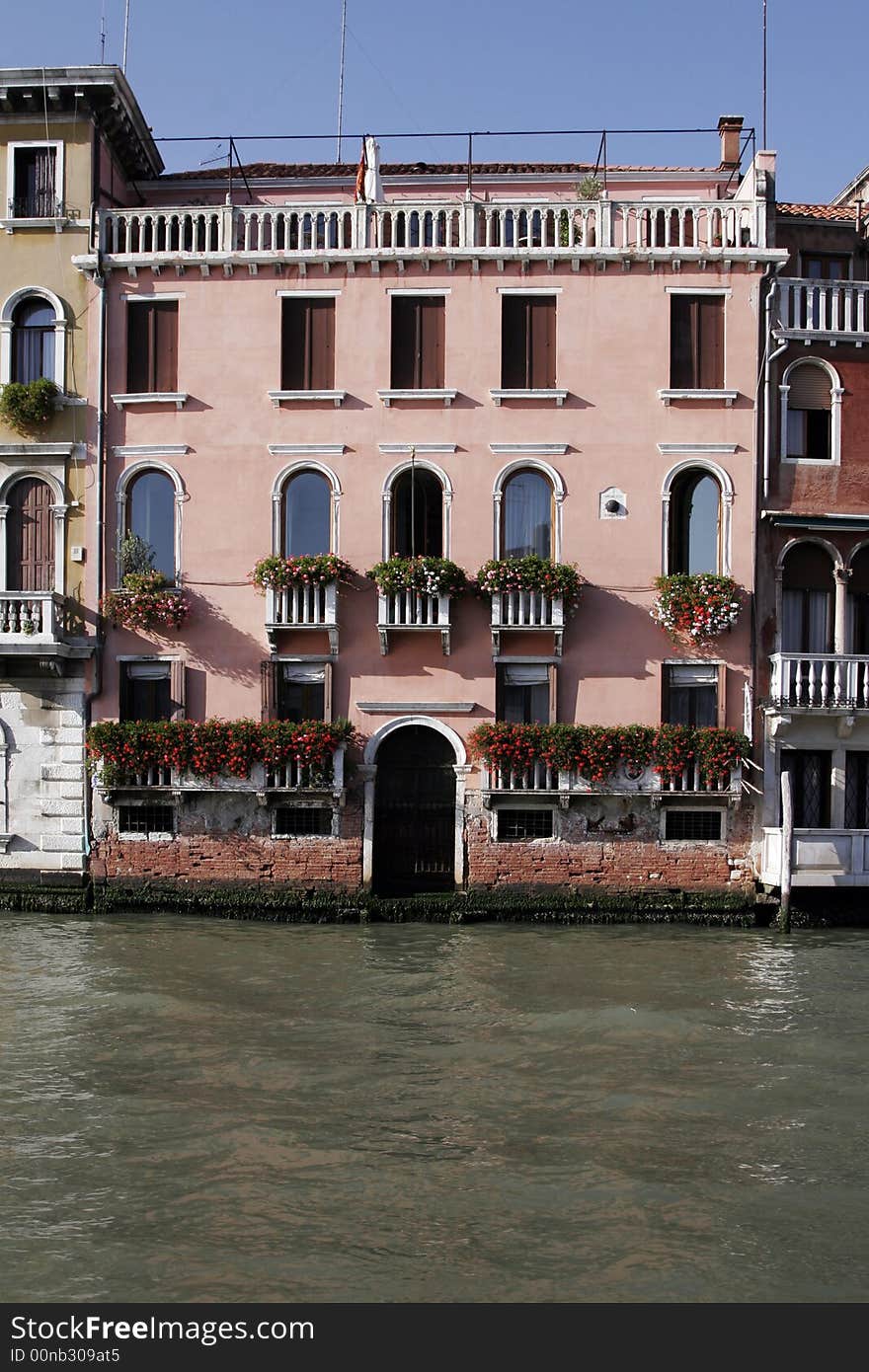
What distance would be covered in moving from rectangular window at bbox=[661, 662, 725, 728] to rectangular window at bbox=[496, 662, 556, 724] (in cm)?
159

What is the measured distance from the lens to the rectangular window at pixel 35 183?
18406mm

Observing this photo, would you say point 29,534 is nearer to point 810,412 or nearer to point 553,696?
point 553,696

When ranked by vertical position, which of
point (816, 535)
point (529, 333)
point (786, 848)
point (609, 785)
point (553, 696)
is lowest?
point (786, 848)

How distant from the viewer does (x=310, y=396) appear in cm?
1795

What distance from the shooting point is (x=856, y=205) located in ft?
65.4

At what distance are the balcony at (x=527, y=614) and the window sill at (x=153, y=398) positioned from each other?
5.13m

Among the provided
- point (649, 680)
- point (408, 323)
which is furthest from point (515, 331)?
point (649, 680)

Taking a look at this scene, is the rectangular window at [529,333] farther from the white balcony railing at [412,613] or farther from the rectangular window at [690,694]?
the rectangular window at [690,694]

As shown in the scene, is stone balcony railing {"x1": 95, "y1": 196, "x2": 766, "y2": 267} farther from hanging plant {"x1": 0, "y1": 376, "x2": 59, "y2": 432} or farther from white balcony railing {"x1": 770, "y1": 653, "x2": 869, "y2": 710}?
white balcony railing {"x1": 770, "y1": 653, "x2": 869, "y2": 710}

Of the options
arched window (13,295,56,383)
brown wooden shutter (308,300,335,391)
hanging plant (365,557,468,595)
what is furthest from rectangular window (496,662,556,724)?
arched window (13,295,56,383)

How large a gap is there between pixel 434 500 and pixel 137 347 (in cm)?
469

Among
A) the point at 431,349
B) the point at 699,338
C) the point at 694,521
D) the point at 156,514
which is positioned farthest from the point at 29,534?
the point at 699,338
